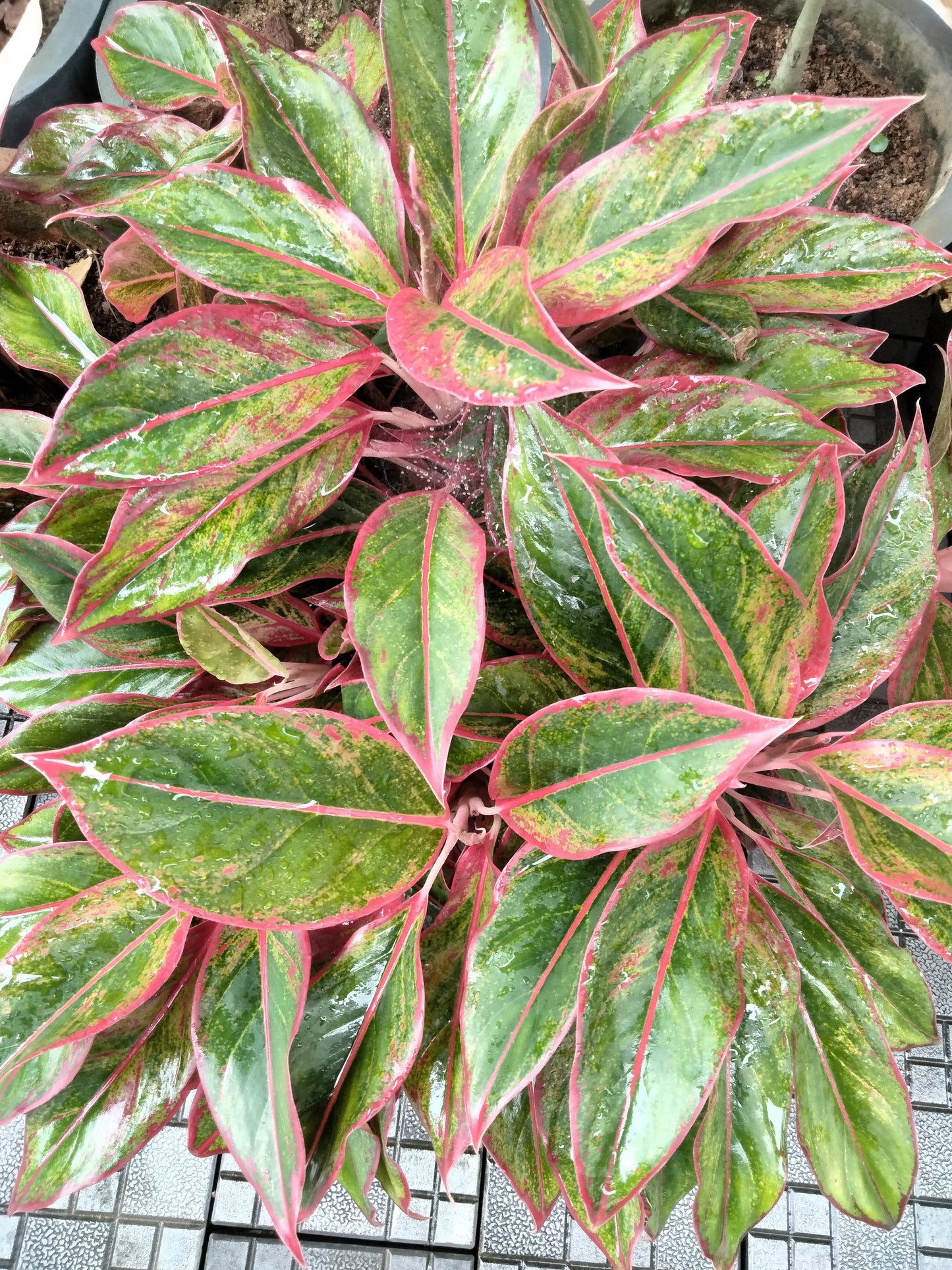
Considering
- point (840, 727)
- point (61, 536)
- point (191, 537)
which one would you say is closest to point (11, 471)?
point (61, 536)

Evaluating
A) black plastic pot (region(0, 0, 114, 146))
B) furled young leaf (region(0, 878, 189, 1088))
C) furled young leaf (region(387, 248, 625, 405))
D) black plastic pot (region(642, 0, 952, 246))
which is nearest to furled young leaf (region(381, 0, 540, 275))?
furled young leaf (region(387, 248, 625, 405))

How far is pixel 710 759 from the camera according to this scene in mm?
496

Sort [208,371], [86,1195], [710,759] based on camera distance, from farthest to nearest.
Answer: [86,1195] → [208,371] → [710,759]

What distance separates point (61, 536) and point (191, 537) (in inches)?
5.7

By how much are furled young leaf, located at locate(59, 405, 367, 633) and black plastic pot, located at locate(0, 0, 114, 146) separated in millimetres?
859

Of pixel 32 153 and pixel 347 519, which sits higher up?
pixel 32 153

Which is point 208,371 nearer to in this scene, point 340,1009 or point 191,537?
point 191,537

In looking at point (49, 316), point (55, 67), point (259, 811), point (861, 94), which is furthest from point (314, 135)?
point (861, 94)

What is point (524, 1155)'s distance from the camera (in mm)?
792

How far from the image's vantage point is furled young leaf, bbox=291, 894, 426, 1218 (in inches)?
24.5

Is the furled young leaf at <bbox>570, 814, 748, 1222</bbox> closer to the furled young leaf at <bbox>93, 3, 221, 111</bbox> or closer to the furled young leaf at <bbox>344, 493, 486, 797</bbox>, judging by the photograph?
the furled young leaf at <bbox>344, 493, 486, 797</bbox>

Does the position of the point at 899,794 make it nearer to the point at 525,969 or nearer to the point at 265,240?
the point at 525,969

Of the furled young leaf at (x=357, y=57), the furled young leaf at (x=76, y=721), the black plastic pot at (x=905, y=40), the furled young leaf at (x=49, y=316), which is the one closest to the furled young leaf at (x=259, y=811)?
the furled young leaf at (x=76, y=721)

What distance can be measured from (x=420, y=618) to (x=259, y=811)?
0.16m
